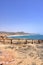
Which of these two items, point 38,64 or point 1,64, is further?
point 38,64

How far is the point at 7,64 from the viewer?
442 inches

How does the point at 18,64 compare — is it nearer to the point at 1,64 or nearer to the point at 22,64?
the point at 22,64

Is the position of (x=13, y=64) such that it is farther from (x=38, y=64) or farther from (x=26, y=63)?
(x=38, y=64)

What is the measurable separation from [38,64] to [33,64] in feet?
1.59

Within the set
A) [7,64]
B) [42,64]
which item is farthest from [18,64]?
[42,64]

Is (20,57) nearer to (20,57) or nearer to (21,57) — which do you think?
(20,57)

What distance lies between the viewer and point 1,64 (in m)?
10.9

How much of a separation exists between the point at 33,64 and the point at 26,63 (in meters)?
0.67

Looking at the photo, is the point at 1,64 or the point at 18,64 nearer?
the point at 1,64

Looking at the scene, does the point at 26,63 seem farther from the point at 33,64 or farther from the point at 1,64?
the point at 1,64

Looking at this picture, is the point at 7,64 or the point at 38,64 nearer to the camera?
the point at 7,64

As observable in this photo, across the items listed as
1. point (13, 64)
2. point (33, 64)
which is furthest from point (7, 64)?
point (33, 64)

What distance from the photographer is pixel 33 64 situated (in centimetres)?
1206

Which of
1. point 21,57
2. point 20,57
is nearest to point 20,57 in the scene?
point 20,57
